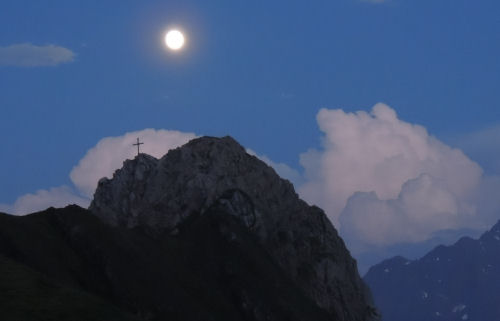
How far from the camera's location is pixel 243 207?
141500mm

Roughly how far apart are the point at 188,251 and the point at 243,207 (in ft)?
64.1

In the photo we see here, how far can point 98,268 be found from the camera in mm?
106938

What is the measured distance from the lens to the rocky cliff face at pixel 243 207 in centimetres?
14112

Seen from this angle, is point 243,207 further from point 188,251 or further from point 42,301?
point 42,301

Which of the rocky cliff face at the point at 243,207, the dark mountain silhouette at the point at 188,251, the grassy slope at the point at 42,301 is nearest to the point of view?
the grassy slope at the point at 42,301

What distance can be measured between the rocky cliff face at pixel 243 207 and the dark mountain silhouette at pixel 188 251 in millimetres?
220

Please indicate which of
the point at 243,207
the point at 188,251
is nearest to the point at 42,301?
the point at 188,251

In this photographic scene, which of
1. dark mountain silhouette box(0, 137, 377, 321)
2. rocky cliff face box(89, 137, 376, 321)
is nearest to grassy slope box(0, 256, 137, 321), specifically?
dark mountain silhouette box(0, 137, 377, 321)

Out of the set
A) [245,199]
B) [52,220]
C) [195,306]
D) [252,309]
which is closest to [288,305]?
[252,309]

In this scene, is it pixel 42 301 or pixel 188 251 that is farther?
pixel 188 251

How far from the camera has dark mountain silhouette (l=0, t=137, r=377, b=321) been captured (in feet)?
331

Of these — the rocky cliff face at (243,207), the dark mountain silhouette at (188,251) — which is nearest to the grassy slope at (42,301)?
the dark mountain silhouette at (188,251)

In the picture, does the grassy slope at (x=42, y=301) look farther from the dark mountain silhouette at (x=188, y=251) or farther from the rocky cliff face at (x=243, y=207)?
the rocky cliff face at (x=243, y=207)

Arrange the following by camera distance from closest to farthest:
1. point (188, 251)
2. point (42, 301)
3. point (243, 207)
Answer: point (42, 301)
point (188, 251)
point (243, 207)
